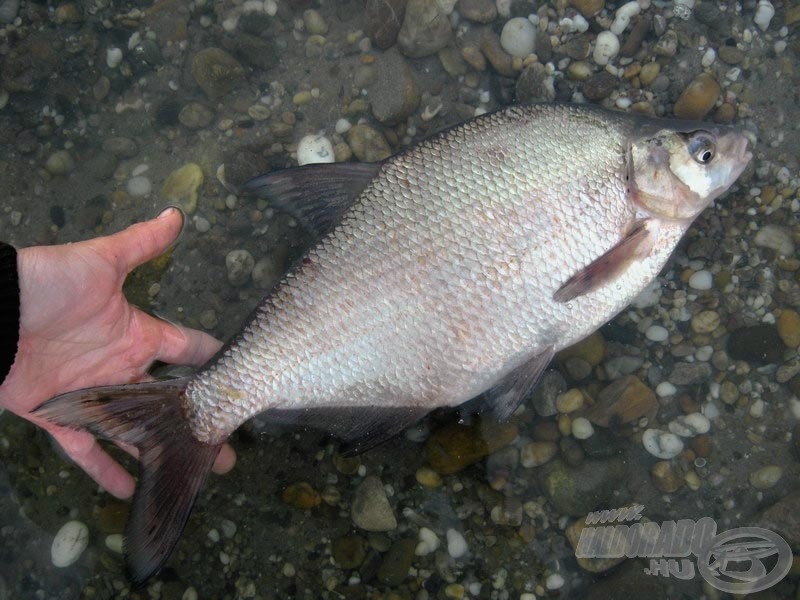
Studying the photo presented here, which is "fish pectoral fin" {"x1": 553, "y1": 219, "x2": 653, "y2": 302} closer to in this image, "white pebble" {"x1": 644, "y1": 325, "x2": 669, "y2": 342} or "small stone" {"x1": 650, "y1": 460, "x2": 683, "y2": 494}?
"white pebble" {"x1": 644, "y1": 325, "x2": 669, "y2": 342}

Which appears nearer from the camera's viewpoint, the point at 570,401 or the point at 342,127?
the point at 570,401

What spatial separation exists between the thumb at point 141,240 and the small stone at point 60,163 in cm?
111

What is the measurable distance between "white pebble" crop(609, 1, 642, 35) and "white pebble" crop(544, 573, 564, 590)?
2.75 m

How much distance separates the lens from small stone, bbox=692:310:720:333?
2.77m

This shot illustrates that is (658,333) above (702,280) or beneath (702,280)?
beneath

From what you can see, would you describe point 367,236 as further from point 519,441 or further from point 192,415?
point 519,441

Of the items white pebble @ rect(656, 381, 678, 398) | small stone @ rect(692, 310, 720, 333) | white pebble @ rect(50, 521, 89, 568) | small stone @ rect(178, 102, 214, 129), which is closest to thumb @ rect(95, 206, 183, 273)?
small stone @ rect(178, 102, 214, 129)

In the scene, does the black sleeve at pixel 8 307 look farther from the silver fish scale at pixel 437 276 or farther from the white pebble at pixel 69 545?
the white pebble at pixel 69 545

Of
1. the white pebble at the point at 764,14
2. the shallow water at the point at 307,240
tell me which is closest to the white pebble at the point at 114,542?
the shallow water at the point at 307,240

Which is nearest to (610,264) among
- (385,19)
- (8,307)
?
(385,19)

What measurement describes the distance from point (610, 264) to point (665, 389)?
0.95 m

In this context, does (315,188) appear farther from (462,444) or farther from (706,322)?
(706,322)

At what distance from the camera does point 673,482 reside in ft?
8.75

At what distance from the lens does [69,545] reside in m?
2.71
